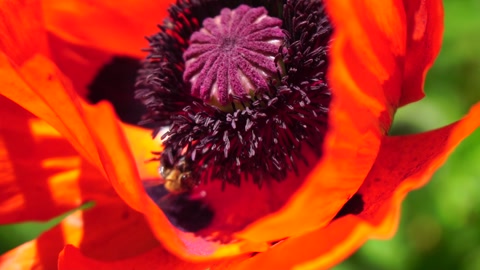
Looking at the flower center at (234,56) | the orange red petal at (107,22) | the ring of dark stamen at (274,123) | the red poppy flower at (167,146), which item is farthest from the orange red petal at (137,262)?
the orange red petal at (107,22)

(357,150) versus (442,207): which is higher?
(357,150)

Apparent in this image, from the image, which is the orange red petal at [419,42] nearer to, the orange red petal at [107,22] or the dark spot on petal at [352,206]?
the dark spot on petal at [352,206]

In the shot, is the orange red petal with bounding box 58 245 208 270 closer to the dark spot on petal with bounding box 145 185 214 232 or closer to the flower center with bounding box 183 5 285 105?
the dark spot on petal with bounding box 145 185 214 232

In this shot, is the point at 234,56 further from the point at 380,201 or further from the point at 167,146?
the point at 380,201

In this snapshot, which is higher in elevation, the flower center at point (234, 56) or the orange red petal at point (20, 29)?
the orange red petal at point (20, 29)

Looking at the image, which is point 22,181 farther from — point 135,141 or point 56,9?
point 56,9

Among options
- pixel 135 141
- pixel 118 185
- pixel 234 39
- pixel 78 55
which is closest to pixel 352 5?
pixel 118 185
